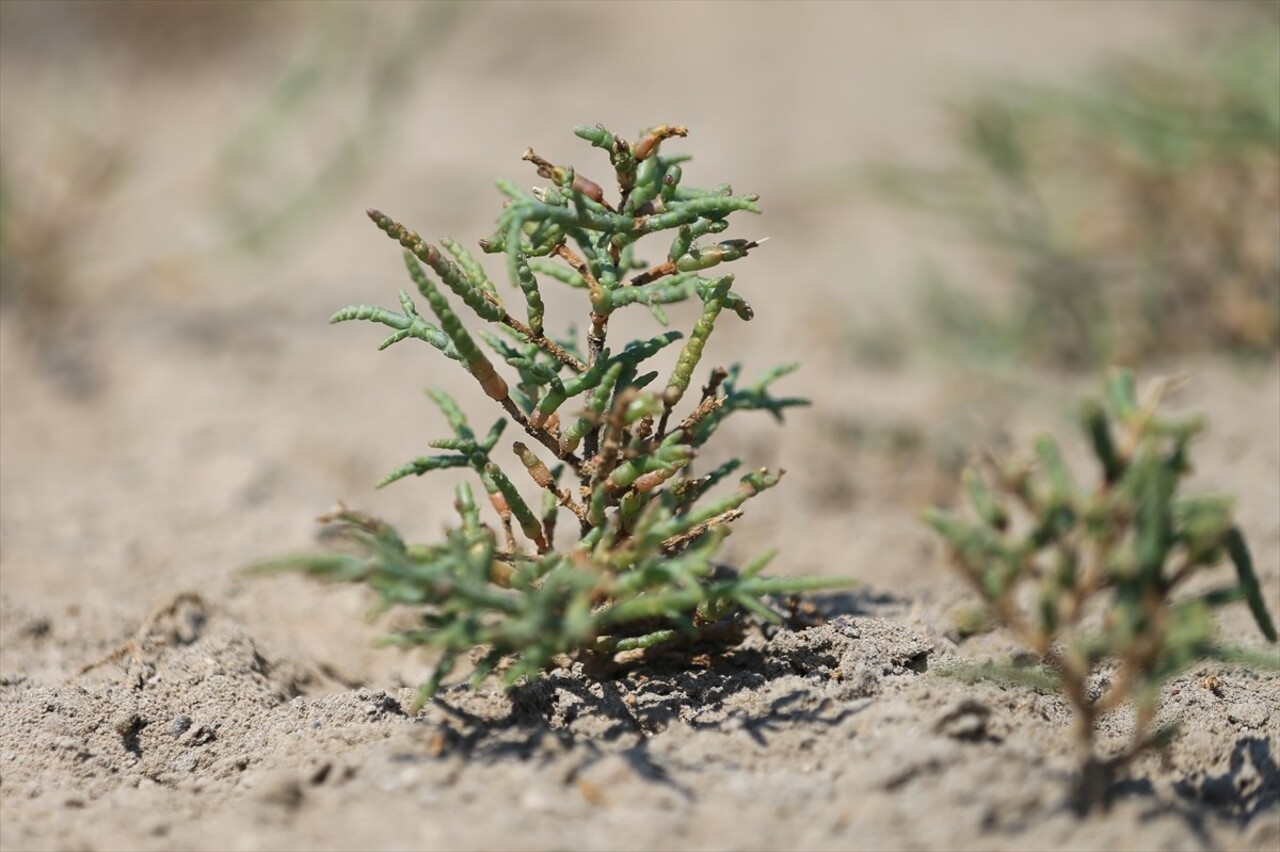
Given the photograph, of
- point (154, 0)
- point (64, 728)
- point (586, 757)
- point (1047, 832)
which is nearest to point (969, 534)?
point (1047, 832)

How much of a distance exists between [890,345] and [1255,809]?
7.05ft

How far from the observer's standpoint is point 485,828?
1.20 meters

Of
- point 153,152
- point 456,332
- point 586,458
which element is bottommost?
point 586,458

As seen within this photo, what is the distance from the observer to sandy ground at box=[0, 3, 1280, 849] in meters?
1.27

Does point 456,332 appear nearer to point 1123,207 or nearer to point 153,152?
point 1123,207

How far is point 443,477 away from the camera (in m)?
2.72

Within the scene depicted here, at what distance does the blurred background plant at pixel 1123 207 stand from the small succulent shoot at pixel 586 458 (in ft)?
6.01

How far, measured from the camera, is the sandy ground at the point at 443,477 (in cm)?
127

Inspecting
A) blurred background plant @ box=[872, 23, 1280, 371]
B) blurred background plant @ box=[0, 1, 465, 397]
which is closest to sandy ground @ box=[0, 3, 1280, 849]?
blurred background plant @ box=[0, 1, 465, 397]

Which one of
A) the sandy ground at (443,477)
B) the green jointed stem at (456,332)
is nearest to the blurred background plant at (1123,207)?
the sandy ground at (443,477)

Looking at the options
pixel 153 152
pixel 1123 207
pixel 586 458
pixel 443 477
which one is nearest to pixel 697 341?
pixel 586 458

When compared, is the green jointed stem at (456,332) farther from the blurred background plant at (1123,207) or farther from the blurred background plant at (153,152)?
the blurred background plant at (153,152)

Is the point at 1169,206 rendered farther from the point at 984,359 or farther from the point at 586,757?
the point at 586,757

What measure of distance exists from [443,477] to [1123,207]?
211 centimetres
